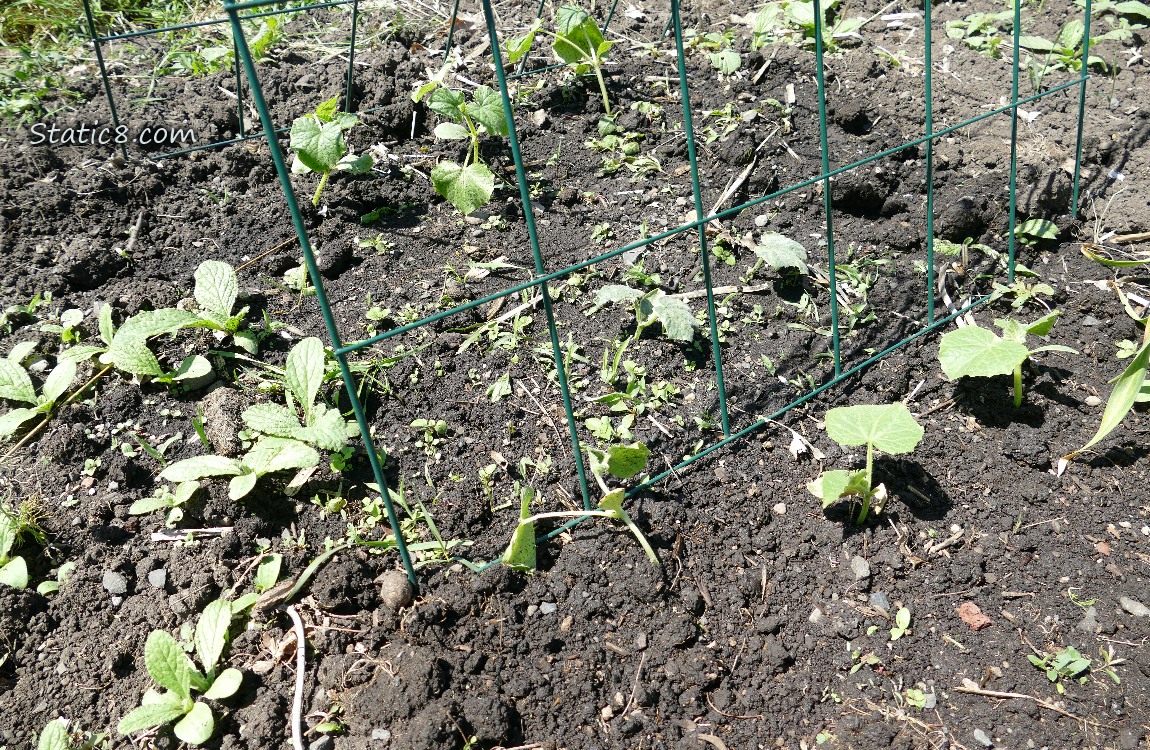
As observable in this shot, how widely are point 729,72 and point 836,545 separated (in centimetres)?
213

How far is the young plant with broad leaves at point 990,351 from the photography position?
210 centimetres

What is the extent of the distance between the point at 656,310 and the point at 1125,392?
1158 millimetres

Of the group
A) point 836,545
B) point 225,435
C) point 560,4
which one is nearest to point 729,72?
point 560,4

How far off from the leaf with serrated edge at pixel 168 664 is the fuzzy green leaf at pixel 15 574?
0.42m

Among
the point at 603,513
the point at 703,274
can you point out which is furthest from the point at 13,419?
the point at 703,274

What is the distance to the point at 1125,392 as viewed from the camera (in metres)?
1.99

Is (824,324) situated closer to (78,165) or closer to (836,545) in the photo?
(836,545)

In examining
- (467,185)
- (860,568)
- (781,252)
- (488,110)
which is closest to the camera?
(860,568)

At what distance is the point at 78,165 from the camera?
10.5 ft

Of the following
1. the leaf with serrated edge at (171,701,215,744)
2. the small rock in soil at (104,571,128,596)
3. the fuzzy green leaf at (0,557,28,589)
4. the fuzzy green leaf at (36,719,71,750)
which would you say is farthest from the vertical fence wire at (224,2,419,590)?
the fuzzy green leaf at (0,557,28,589)

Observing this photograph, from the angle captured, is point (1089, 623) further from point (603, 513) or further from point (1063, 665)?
point (603, 513)

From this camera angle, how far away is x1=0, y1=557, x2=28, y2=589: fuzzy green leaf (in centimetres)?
189

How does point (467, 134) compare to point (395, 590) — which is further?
point (467, 134)

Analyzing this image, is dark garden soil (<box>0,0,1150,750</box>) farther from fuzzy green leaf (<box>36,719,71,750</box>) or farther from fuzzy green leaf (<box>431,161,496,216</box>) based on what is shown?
fuzzy green leaf (<box>431,161,496,216</box>)
